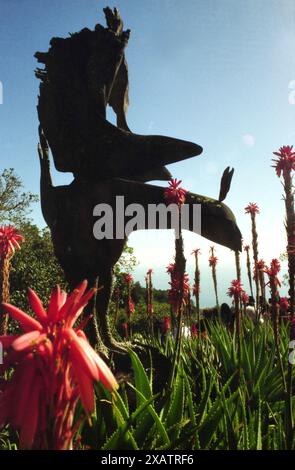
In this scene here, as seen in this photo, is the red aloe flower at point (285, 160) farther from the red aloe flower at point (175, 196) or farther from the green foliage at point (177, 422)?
the green foliage at point (177, 422)

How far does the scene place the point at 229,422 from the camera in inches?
66.4

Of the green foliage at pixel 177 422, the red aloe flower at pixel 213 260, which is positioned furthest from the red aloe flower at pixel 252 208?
the green foliage at pixel 177 422

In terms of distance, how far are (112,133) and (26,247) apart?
10766mm

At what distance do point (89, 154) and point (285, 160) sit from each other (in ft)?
A: 5.99

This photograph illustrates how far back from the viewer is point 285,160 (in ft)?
10.6

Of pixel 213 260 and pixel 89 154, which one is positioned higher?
pixel 89 154

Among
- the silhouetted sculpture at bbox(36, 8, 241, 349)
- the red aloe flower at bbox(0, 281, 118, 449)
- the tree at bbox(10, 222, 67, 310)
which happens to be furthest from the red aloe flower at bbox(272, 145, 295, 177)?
the tree at bbox(10, 222, 67, 310)

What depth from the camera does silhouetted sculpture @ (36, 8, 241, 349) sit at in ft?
11.6

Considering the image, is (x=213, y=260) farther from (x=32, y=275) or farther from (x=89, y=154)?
(x=32, y=275)

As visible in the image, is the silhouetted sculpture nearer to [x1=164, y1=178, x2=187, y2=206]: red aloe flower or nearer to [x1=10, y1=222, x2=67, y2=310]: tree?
[x1=164, y1=178, x2=187, y2=206]: red aloe flower

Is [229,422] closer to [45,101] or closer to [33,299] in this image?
[33,299]

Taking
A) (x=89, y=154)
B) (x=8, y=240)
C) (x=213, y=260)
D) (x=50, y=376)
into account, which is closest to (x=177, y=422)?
(x=50, y=376)

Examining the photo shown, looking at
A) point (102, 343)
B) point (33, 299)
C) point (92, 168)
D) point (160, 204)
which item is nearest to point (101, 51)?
point (92, 168)

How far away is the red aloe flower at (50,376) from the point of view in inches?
37.1
